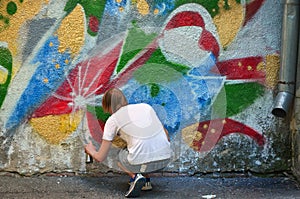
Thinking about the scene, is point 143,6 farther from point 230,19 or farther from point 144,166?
point 144,166

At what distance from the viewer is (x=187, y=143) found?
5.60 metres

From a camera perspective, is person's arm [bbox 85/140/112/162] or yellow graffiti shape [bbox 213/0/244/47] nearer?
person's arm [bbox 85/140/112/162]

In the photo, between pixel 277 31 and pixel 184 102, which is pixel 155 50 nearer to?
pixel 184 102

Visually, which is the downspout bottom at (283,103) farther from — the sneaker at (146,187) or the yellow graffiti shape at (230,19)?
the sneaker at (146,187)

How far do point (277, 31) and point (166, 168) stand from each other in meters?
1.62

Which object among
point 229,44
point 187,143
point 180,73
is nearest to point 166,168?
point 187,143

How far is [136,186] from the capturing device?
5027 mm

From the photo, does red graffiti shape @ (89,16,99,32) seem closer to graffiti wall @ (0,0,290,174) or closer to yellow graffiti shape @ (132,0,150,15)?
graffiti wall @ (0,0,290,174)

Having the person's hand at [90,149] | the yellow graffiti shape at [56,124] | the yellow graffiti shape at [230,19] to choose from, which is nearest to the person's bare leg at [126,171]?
the person's hand at [90,149]

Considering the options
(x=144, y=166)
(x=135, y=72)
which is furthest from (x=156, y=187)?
(x=135, y=72)

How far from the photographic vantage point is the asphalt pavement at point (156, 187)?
5.13m

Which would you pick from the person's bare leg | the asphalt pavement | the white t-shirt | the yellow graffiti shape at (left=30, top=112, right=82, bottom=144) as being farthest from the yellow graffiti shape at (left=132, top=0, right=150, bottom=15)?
the asphalt pavement

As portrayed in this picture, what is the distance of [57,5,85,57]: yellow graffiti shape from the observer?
541 centimetres

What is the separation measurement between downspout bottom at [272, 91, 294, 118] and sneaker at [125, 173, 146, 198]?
4.44 feet
